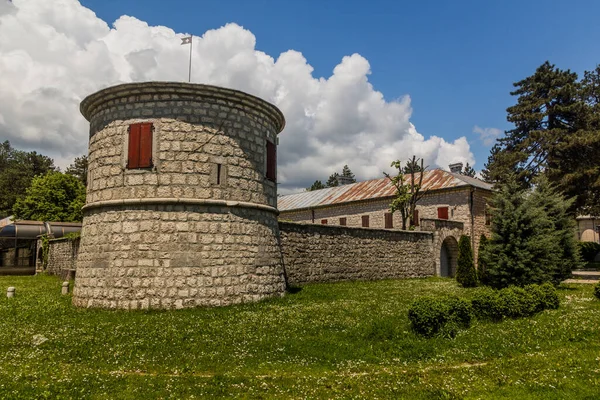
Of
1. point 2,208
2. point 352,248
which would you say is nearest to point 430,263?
point 352,248

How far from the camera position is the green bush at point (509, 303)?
9539mm

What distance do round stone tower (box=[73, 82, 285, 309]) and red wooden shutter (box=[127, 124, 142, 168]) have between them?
0.03 m

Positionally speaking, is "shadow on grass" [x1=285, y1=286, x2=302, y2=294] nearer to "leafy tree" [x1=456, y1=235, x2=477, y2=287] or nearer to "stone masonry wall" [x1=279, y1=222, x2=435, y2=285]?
"stone masonry wall" [x1=279, y1=222, x2=435, y2=285]

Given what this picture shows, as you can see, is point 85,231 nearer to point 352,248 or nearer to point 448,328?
point 448,328

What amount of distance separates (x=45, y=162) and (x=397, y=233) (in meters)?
54.2

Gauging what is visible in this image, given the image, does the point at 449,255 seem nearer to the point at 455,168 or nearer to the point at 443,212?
the point at 443,212

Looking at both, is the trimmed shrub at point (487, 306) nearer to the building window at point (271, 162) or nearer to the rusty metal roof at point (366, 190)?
the building window at point (271, 162)

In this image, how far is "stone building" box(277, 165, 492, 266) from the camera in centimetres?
2836

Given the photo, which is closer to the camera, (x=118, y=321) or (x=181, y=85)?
(x=118, y=321)

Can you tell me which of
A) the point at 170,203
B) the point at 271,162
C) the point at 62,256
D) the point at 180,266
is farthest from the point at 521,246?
the point at 62,256

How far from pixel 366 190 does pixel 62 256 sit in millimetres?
23009

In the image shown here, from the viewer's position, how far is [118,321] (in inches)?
365

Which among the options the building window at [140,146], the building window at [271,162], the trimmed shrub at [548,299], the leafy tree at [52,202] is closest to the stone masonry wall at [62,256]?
the building window at [140,146]

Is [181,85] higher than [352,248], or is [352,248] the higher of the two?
[181,85]
